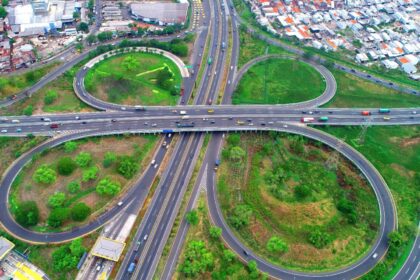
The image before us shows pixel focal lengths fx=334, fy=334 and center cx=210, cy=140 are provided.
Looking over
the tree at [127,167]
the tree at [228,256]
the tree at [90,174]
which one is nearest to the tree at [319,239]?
the tree at [228,256]

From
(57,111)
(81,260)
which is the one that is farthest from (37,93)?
(81,260)

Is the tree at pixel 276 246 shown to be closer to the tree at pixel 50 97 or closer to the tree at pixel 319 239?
the tree at pixel 319 239

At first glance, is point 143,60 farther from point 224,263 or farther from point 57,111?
point 224,263

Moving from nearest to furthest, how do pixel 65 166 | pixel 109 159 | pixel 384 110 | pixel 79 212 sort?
Result: pixel 79 212 < pixel 65 166 < pixel 109 159 < pixel 384 110

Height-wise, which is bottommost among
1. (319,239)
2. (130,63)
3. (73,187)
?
(73,187)

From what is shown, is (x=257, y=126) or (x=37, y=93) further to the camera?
(x=37, y=93)

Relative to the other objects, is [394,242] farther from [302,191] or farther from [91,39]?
[91,39]

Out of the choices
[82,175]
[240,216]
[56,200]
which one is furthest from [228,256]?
[82,175]

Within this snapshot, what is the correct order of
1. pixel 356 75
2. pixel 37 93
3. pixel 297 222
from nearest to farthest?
pixel 297 222, pixel 37 93, pixel 356 75
